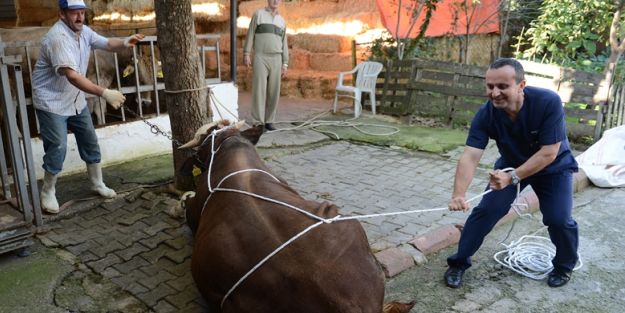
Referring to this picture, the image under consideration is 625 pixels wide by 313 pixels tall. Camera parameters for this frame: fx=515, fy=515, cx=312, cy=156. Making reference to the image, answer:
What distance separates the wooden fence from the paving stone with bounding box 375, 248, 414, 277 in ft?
16.3

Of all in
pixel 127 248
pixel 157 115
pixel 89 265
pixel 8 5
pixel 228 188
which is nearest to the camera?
pixel 228 188

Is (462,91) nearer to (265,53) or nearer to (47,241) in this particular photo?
(265,53)

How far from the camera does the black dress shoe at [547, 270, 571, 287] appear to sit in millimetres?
3705

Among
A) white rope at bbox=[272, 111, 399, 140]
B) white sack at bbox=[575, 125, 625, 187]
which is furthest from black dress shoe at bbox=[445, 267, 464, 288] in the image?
white rope at bbox=[272, 111, 399, 140]

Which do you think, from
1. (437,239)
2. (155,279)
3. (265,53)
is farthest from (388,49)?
(155,279)

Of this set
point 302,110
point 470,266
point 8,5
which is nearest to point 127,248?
point 470,266

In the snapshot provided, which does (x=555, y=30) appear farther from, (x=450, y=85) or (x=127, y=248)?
(x=127, y=248)

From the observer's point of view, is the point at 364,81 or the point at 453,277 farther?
the point at 364,81

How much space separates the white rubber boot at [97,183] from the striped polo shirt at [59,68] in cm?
62

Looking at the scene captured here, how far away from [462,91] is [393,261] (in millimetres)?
5614

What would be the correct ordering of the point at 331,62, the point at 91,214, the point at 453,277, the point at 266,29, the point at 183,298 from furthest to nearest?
the point at 331,62, the point at 266,29, the point at 91,214, the point at 453,277, the point at 183,298

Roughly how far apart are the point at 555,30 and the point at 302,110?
18.5 ft

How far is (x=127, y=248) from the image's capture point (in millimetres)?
4141

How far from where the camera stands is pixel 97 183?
5.19 meters
